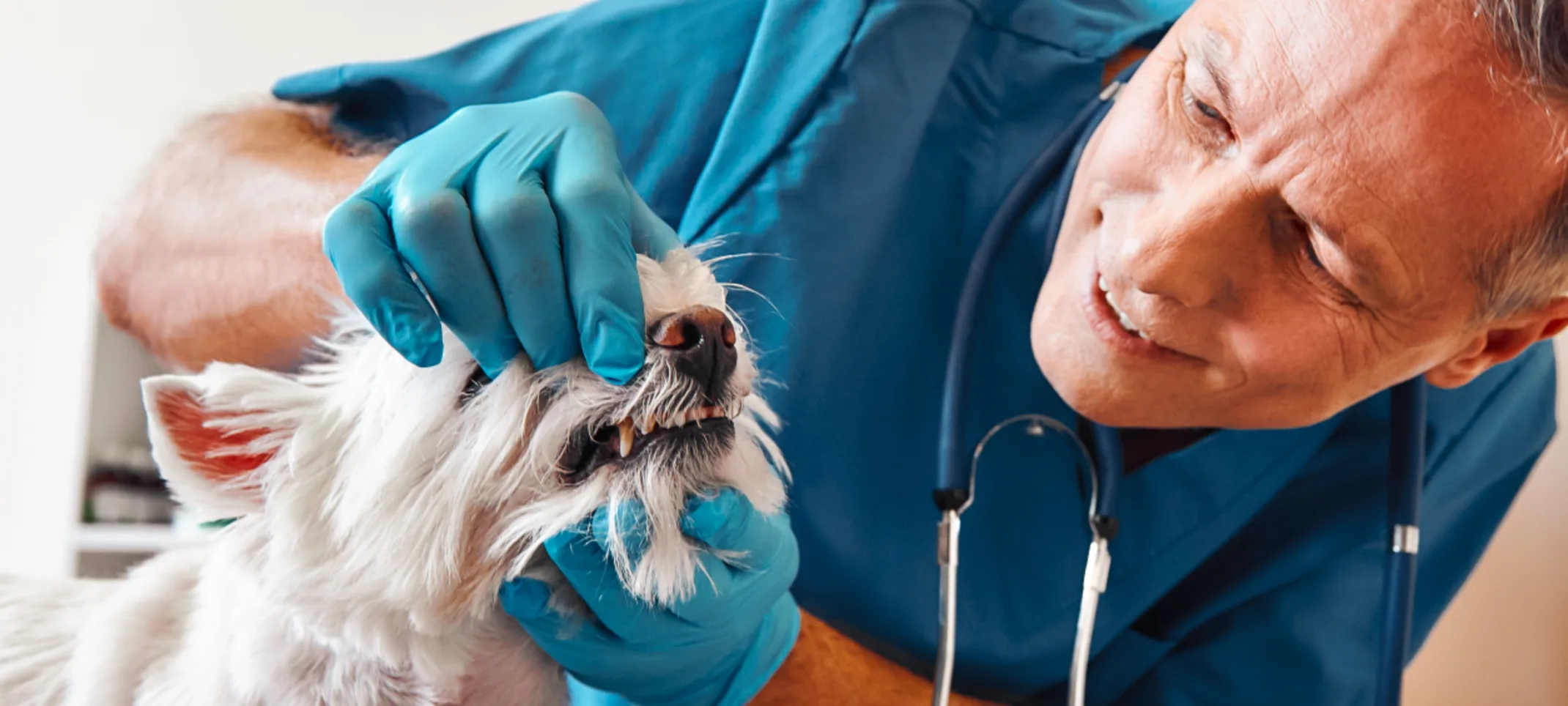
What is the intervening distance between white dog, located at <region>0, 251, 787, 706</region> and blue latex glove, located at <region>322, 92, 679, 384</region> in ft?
0.07

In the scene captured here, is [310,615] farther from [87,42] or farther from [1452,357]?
[87,42]

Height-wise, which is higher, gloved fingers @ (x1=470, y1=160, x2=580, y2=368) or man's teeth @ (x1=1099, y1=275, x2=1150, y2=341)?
gloved fingers @ (x1=470, y1=160, x2=580, y2=368)

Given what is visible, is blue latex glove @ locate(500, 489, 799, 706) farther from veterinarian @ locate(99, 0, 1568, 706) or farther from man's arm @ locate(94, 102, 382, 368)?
man's arm @ locate(94, 102, 382, 368)

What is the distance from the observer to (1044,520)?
3.32 feet

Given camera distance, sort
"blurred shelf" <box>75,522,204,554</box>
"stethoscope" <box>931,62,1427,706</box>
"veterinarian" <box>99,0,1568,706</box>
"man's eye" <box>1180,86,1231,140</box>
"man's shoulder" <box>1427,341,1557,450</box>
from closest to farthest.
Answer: "veterinarian" <box>99,0,1568,706</box> → "man's eye" <box>1180,86,1231,140</box> → "stethoscope" <box>931,62,1427,706</box> → "man's shoulder" <box>1427,341,1557,450</box> → "blurred shelf" <box>75,522,204,554</box>

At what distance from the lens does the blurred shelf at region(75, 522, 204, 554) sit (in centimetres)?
202

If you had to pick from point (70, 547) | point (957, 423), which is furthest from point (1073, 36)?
point (70, 547)

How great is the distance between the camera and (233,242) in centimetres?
91

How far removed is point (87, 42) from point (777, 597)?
7.94ft

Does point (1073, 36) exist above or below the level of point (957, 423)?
above

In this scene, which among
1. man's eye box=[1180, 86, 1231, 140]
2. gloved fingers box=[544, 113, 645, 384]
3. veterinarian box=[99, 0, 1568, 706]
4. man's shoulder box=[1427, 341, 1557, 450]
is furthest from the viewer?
man's shoulder box=[1427, 341, 1557, 450]

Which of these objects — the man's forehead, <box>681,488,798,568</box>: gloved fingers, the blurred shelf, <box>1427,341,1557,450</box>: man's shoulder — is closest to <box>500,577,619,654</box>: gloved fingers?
<box>681,488,798,568</box>: gloved fingers

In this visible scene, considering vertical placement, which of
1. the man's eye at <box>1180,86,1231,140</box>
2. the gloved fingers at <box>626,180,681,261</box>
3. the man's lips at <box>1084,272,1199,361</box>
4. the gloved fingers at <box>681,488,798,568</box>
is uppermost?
the man's eye at <box>1180,86,1231,140</box>

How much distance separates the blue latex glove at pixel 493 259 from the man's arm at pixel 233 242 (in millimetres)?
256
